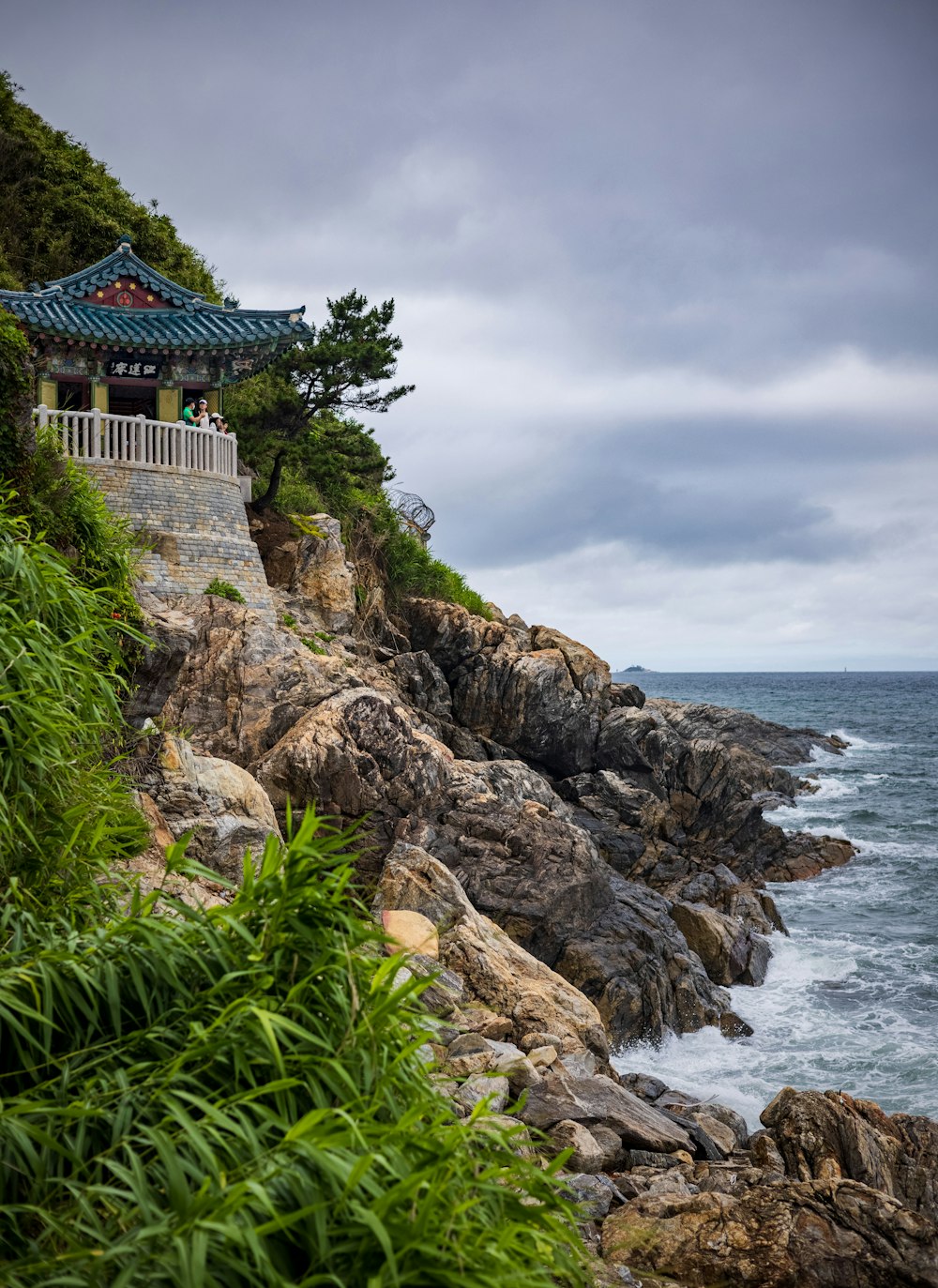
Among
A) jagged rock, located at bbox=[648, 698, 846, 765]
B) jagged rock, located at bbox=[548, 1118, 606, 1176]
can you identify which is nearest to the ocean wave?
jagged rock, located at bbox=[648, 698, 846, 765]

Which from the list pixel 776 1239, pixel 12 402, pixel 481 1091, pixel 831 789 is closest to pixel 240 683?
pixel 12 402

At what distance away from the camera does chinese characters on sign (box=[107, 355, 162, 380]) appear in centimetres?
2228

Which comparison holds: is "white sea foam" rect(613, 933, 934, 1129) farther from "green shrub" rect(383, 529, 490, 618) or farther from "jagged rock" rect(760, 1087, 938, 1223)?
"green shrub" rect(383, 529, 490, 618)

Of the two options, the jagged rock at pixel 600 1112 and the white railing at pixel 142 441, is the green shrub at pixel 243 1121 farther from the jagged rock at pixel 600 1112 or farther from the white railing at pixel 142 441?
the white railing at pixel 142 441

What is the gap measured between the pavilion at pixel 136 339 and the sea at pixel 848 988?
57.3ft

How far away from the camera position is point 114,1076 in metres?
4.49

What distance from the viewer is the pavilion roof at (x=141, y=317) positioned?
21.2 m

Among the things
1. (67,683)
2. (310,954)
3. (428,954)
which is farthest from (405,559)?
(310,954)

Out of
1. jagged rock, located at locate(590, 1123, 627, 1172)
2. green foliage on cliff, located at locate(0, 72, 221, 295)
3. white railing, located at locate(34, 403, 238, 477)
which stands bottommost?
jagged rock, located at locate(590, 1123, 627, 1172)

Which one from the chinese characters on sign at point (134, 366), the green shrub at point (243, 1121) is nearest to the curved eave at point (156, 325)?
the chinese characters on sign at point (134, 366)

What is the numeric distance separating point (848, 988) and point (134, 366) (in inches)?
848

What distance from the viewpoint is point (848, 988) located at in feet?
70.8

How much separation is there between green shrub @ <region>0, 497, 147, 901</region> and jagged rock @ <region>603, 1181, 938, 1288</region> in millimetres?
5106

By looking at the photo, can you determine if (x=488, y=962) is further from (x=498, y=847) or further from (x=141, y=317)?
(x=141, y=317)
